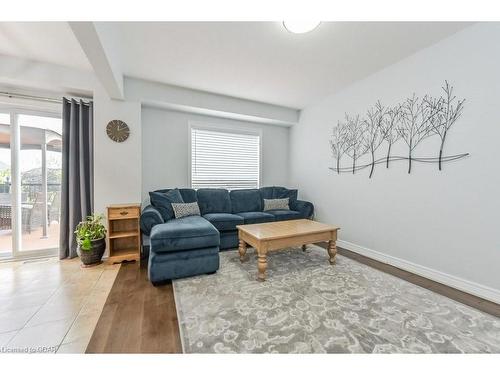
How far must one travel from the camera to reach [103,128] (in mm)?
2875

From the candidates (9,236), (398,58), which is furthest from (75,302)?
(398,58)

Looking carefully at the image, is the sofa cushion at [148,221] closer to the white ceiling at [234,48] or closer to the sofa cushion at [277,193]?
the white ceiling at [234,48]

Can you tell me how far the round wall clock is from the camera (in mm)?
2904

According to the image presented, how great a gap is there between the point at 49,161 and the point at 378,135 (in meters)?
4.67

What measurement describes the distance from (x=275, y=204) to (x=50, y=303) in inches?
122

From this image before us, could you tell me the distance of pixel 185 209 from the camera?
317 centimetres

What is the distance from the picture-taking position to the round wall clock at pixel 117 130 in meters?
2.90

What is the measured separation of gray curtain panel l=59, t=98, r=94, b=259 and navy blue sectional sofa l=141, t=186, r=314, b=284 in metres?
0.88

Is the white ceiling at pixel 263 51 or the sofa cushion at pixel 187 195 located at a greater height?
the white ceiling at pixel 263 51

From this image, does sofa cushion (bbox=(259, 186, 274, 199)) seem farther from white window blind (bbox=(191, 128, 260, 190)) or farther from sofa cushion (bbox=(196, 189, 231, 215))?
sofa cushion (bbox=(196, 189, 231, 215))

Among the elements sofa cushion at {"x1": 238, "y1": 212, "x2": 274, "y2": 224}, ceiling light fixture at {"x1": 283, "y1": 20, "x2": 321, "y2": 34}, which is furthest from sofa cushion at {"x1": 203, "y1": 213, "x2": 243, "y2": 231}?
ceiling light fixture at {"x1": 283, "y1": 20, "x2": 321, "y2": 34}

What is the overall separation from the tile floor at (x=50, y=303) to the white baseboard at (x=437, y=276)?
317cm

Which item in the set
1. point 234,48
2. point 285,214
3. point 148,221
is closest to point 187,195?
point 148,221

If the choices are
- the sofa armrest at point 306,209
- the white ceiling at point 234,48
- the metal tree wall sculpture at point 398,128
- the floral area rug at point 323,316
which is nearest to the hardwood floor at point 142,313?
the floral area rug at point 323,316
